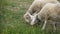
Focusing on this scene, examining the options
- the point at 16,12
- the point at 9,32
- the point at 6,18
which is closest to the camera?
the point at 9,32

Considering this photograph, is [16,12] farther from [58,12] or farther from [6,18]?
[58,12]

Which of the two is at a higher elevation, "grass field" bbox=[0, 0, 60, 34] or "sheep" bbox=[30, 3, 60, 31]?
"sheep" bbox=[30, 3, 60, 31]

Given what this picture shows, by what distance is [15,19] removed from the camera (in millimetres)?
7070

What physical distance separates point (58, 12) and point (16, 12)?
194 centimetres

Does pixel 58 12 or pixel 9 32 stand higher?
pixel 58 12

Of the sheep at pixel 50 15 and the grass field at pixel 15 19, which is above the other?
the sheep at pixel 50 15

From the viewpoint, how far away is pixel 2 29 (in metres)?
6.20

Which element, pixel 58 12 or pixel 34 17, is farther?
pixel 34 17

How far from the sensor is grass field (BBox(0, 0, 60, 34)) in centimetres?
609

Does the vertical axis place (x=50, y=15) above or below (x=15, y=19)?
above

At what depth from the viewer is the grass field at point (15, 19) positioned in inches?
240

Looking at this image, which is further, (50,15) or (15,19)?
(15,19)

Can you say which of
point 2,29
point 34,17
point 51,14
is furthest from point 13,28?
point 51,14

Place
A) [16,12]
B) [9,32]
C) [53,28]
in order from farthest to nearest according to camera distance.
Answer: [16,12]
[53,28]
[9,32]
